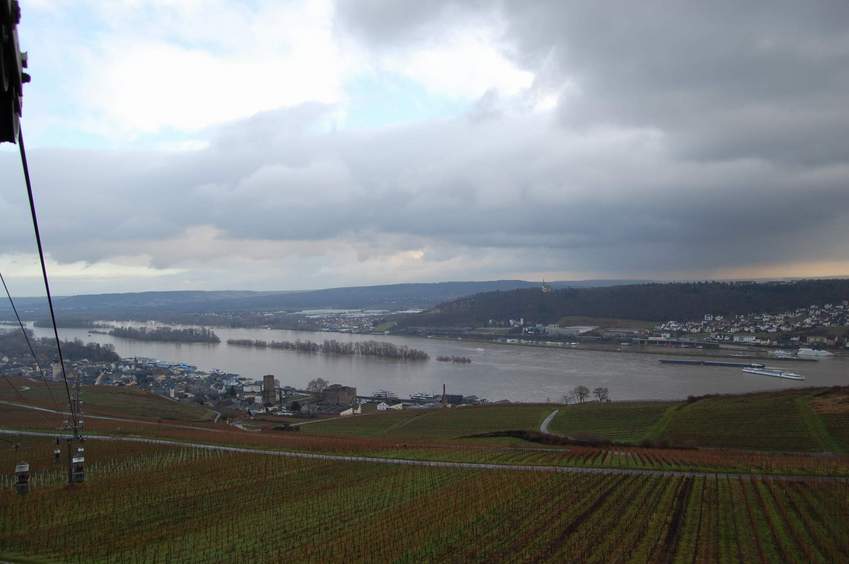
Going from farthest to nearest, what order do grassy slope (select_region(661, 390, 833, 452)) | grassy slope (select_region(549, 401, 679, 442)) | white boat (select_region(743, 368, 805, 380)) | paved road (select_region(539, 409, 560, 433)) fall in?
1. white boat (select_region(743, 368, 805, 380))
2. paved road (select_region(539, 409, 560, 433))
3. grassy slope (select_region(549, 401, 679, 442))
4. grassy slope (select_region(661, 390, 833, 452))

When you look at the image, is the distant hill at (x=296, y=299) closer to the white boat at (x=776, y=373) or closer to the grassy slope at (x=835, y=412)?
the white boat at (x=776, y=373)

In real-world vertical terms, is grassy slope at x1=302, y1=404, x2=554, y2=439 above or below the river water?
above

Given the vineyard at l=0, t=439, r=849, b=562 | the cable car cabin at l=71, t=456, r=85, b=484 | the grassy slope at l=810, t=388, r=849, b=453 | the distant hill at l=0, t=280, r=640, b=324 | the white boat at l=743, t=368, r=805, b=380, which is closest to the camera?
the vineyard at l=0, t=439, r=849, b=562

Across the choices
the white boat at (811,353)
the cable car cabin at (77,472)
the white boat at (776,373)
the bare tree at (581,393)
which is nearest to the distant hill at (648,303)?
the white boat at (811,353)

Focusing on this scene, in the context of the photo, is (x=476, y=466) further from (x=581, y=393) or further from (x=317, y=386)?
(x=317, y=386)

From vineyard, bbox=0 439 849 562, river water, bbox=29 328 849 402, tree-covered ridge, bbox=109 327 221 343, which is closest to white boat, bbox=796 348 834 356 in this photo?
river water, bbox=29 328 849 402

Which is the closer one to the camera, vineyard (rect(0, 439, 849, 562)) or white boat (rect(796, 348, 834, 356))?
vineyard (rect(0, 439, 849, 562))

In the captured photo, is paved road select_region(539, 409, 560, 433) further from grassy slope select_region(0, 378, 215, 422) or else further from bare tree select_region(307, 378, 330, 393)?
bare tree select_region(307, 378, 330, 393)
